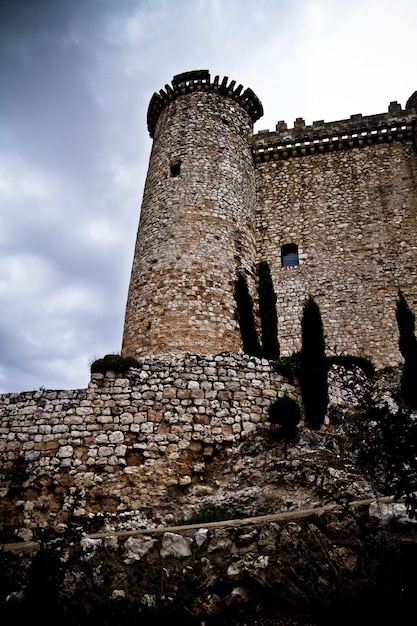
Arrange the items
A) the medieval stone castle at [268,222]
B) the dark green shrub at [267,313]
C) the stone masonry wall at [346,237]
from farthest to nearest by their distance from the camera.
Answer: the stone masonry wall at [346,237] → the medieval stone castle at [268,222] → the dark green shrub at [267,313]

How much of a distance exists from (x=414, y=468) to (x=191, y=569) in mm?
2213

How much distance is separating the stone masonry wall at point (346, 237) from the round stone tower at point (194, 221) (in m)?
1.22

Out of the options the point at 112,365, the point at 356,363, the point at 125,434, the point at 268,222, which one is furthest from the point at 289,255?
the point at 125,434

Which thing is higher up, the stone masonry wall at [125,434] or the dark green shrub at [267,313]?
the dark green shrub at [267,313]

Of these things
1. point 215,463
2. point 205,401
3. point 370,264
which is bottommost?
point 215,463

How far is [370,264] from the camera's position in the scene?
16.8 meters

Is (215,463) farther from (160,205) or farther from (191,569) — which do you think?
(160,205)

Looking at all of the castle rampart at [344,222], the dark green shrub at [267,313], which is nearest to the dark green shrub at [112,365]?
the dark green shrub at [267,313]

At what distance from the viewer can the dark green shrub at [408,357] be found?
34.6 ft

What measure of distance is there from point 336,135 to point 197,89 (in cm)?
590

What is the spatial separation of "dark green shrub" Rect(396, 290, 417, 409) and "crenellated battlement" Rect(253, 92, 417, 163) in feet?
29.8

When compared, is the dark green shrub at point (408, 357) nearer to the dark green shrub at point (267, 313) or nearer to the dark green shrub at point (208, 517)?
the dark green shrub at point (267, 313)

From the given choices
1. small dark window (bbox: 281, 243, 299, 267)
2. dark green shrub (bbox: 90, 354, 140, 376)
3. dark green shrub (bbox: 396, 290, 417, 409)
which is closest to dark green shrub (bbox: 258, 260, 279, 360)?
small dark window (bbox: 281, 243, 299, 267)

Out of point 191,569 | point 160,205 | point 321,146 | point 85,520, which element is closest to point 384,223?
point 321,146
